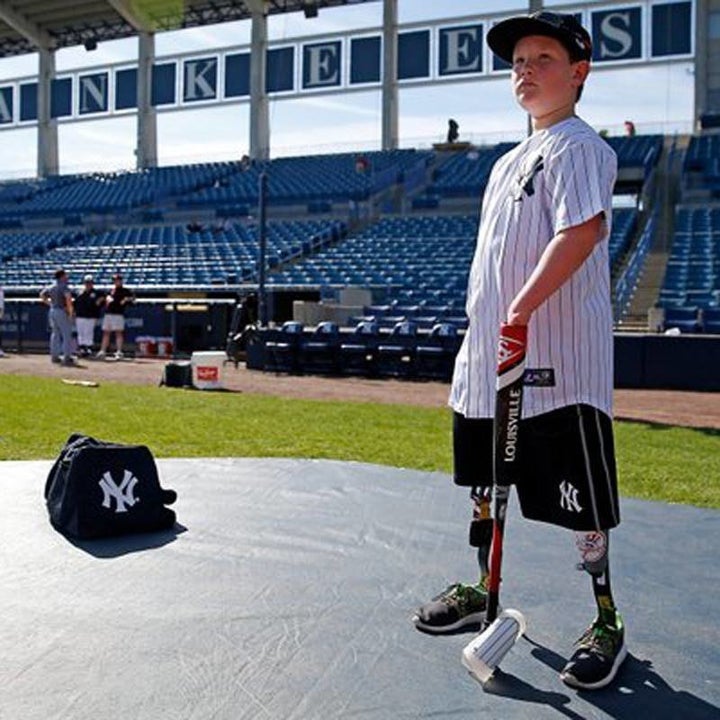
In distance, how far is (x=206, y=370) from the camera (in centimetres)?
1184

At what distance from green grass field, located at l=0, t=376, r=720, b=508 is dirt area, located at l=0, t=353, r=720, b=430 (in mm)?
885

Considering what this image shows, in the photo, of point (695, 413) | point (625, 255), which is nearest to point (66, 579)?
point (695, 413)

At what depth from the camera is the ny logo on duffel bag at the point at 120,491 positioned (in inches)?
145

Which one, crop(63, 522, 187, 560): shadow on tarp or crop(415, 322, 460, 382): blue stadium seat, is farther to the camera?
crop(415, 322, 460, 382): blue stadium seat

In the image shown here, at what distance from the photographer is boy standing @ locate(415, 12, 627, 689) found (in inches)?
95.4

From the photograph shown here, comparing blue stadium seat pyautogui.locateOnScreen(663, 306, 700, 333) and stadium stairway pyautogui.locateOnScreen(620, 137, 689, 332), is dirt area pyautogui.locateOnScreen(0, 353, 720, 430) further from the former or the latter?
stadium stairway pyautogui.locateOnScreen(620, 137, 689, 332)

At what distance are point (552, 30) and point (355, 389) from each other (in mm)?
10174

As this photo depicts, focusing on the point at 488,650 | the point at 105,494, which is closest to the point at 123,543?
the point at 105,494

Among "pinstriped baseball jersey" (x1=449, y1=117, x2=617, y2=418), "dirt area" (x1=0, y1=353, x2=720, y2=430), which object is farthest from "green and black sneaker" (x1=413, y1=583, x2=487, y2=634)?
"dirt area" (x1=0, y1=353, x2=720, y2=430)

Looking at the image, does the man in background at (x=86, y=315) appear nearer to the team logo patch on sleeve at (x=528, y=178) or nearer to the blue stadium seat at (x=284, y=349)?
the blue stadium seat at (x=284, y=349)

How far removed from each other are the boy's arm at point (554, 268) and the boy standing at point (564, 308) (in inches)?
0.5

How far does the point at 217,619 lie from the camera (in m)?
2.72

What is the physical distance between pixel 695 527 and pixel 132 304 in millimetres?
17167

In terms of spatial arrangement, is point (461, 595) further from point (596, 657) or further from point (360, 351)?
point (360, 351)
